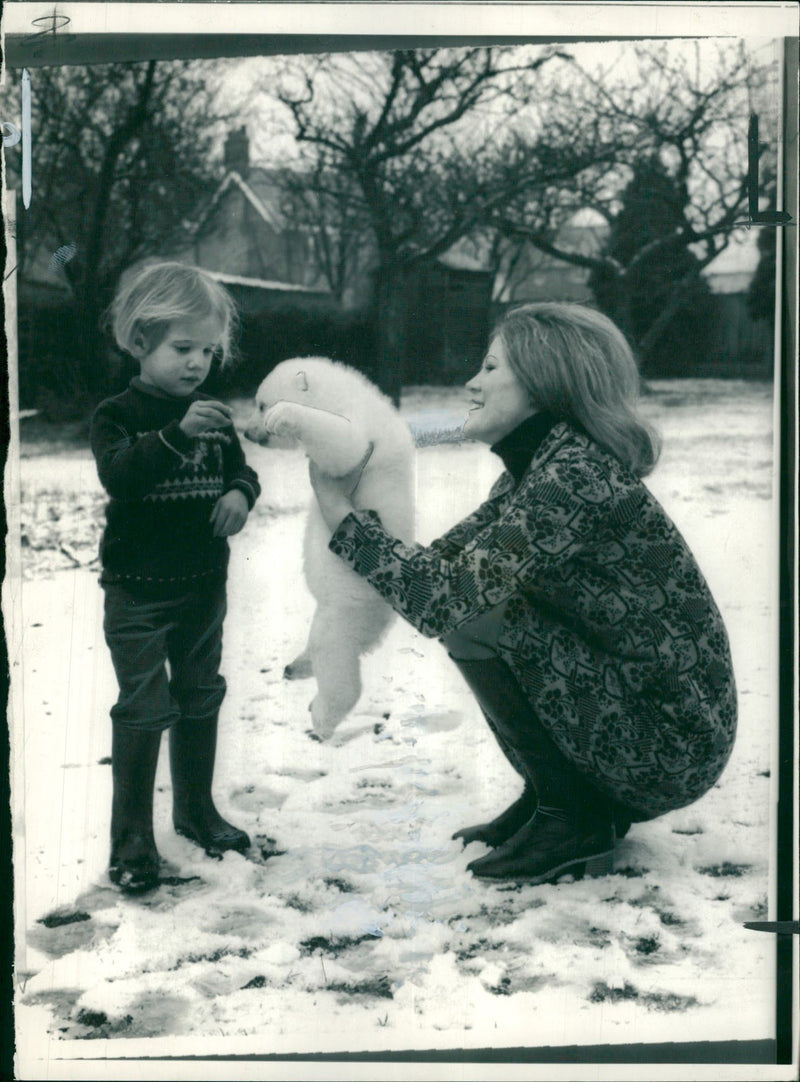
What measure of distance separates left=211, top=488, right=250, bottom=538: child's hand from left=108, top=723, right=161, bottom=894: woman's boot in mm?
540

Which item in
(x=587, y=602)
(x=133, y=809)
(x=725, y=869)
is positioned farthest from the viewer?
(x=725, y=869)

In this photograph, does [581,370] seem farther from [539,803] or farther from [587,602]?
[539,803]

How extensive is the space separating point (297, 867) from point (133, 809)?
1.42ft

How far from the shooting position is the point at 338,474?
2824mm

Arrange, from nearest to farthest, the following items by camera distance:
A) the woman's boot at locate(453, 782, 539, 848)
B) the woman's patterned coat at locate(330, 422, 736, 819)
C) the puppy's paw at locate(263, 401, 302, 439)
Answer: the woman's patterned coat at locate(330, 422, 736, 819)
the puppy's paw at locate(263, 401, 302, 439)
the woman's boot at locate(453, 782, 539, 848)

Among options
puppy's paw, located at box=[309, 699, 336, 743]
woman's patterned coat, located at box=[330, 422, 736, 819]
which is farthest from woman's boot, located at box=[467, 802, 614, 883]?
puppy's paw, located at box=[309, 699, 336, 743]

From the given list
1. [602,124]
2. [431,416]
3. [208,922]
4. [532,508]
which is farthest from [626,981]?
[602,124]

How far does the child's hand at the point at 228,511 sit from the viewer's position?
111 inches

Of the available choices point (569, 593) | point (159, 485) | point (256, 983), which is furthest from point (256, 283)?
point (256, 983)

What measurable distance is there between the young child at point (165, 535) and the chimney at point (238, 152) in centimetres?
28

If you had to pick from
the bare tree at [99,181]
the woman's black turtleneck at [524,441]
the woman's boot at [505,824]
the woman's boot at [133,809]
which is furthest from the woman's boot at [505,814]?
the bare tree at [99,181]

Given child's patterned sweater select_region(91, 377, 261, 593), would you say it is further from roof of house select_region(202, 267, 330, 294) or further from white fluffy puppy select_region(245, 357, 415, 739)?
roof of house select_region(202, 267, 330, 294)

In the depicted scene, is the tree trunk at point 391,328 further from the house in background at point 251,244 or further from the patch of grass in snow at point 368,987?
the patch of grass in snow at point 368,987

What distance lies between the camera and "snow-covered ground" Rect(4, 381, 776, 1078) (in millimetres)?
2850
